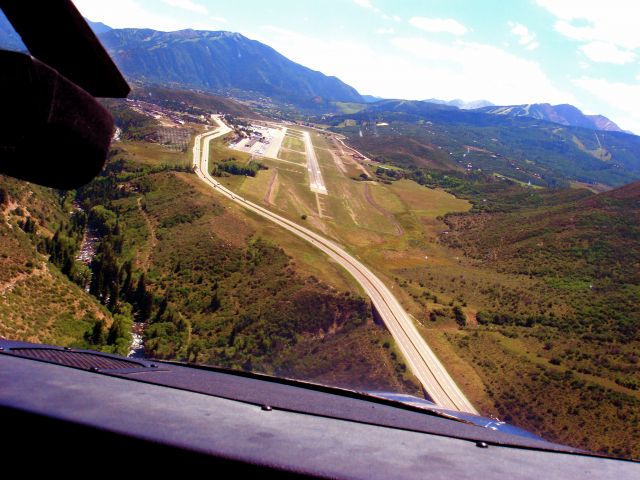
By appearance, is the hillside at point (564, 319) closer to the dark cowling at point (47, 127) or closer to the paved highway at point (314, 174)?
the paved highway at point (314, 174)

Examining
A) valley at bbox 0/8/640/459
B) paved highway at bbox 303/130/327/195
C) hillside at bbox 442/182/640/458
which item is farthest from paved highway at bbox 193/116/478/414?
paved highway at bbox 303/130/327/195

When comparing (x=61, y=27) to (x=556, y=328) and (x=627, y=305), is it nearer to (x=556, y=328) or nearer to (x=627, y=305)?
(x=556, y=328)

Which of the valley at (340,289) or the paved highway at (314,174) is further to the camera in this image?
the paved highway at (314,174)

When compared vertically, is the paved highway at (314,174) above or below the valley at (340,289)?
above

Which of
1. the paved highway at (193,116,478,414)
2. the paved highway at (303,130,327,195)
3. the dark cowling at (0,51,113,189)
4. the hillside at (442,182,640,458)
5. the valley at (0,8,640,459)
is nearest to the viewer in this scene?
the dark cowling at (0,51,113,189)

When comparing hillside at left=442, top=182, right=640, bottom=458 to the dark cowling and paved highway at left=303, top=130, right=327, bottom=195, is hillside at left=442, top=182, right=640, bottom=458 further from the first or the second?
the dark cowling

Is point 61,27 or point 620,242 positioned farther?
point 620,242

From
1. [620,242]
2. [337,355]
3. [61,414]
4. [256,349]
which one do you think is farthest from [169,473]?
[620,242]

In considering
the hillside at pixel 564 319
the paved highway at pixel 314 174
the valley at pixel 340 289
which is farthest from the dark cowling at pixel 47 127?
the paved highway at pixel 314 174
